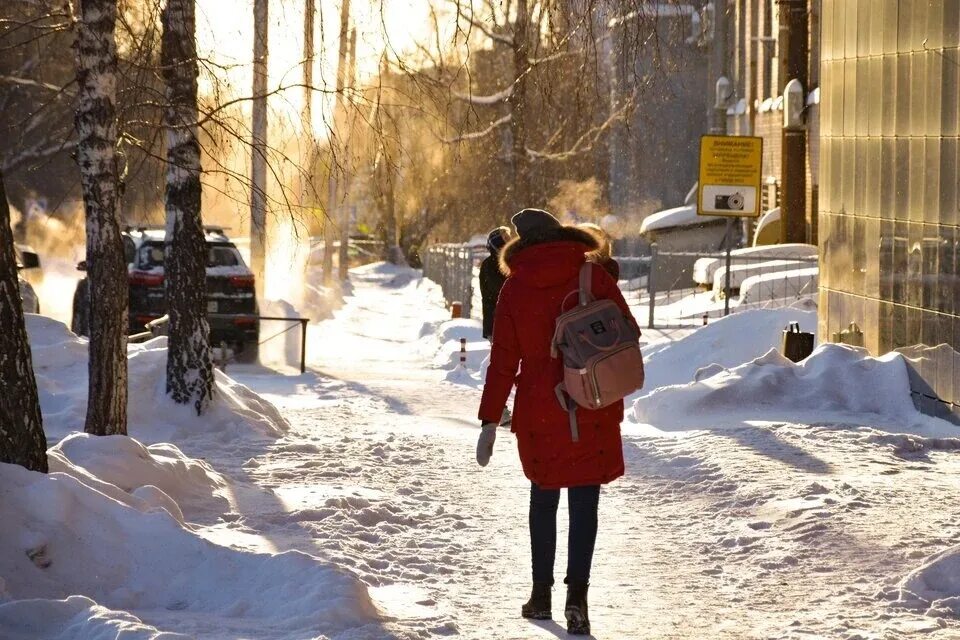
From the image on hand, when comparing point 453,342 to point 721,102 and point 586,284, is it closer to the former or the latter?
point 721,102

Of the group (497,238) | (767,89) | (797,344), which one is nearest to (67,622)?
(497,238)

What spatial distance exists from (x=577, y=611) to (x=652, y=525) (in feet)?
10.3

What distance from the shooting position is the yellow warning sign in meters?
22.6

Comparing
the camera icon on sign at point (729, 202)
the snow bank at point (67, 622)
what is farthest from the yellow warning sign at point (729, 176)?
the snow bank at point (67, 622)

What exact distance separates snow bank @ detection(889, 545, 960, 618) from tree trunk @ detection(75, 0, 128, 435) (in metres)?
5.76

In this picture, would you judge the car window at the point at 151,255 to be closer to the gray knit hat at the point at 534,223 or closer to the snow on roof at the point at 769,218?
the gray knit hat at the point at 534,223

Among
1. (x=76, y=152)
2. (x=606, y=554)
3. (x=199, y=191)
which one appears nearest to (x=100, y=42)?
(x=76, y=152)

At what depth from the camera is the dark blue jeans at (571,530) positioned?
6.62 meters

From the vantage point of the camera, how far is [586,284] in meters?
6.56

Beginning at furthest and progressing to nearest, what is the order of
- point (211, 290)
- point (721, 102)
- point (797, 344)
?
point (721, 102) < point (211, 290) < point (797, 344)

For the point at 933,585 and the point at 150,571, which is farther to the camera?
the point at 933,585

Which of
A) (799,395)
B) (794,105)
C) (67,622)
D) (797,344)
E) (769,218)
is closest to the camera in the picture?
(67,622)

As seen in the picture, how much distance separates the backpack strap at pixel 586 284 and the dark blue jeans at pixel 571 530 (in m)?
0.76

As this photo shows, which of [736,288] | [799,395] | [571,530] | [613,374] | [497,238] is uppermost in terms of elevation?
[497,238]
